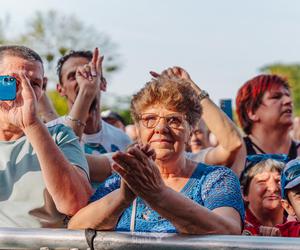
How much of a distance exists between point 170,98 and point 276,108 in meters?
1.98

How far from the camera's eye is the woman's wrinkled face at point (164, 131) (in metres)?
2.91

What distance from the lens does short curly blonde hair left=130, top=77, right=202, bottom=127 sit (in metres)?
2.98

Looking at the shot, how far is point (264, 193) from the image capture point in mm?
3807

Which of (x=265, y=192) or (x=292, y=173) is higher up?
(x=292, y=173)

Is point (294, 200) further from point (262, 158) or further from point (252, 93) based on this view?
point (252, 93)

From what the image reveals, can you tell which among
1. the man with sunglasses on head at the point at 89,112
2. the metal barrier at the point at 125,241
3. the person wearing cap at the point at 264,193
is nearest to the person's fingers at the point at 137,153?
the metal barrier at the point at 125,241

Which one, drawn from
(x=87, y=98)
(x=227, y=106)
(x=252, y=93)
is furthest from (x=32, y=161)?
(x=252, y=93)

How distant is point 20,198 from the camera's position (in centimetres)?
291

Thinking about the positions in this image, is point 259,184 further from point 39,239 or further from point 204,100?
point 39,239

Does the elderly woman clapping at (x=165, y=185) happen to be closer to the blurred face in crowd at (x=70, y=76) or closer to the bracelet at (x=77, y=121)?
the bracelet at (x=77, y=121)

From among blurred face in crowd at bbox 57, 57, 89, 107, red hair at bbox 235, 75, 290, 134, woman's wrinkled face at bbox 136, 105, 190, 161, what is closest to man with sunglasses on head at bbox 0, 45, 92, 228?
woman's wrinkled face at bbox 136, 105, 190, 161

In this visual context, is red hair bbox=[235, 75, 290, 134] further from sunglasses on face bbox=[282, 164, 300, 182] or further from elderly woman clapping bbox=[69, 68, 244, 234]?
elderly woman clapping bbox=[69, 68, 244, 234]

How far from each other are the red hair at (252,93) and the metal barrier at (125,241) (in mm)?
2632

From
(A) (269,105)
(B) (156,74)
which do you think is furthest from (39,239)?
(A) (269,105)
